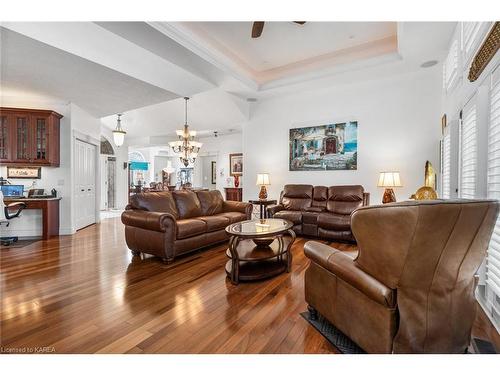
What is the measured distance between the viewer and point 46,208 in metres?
4.62

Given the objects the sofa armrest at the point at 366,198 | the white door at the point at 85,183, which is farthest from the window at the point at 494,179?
the white door at the point at 85,183

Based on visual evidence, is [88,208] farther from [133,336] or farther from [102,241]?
[133,336]

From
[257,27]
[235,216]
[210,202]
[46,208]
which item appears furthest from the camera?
[210,202]

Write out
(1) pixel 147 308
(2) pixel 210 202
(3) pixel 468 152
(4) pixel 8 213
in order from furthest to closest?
1. (2) pixel 210 202
2. (4) pixel 8 213
3. (3) pixel 468 152
4. (1) pixel 147 308

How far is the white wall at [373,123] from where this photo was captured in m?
4.50

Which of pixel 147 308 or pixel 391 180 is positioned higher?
pixel 391 180

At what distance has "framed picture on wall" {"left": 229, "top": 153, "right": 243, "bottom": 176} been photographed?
882 centimetres

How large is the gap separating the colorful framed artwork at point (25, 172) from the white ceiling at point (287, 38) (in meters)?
4.22

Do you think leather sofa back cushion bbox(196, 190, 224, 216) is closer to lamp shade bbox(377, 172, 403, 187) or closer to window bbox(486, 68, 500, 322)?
lamp shade bbox(377, 172, 403, 187)

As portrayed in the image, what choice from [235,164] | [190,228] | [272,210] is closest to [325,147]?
[272,210]

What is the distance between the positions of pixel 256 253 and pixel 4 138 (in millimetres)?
5214

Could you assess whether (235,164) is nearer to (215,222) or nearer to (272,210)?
(272,210)

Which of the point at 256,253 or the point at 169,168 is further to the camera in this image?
the point at 169,168

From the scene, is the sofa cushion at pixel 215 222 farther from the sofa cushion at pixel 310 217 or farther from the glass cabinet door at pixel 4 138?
the glass cabinet door at pixel 4 138
